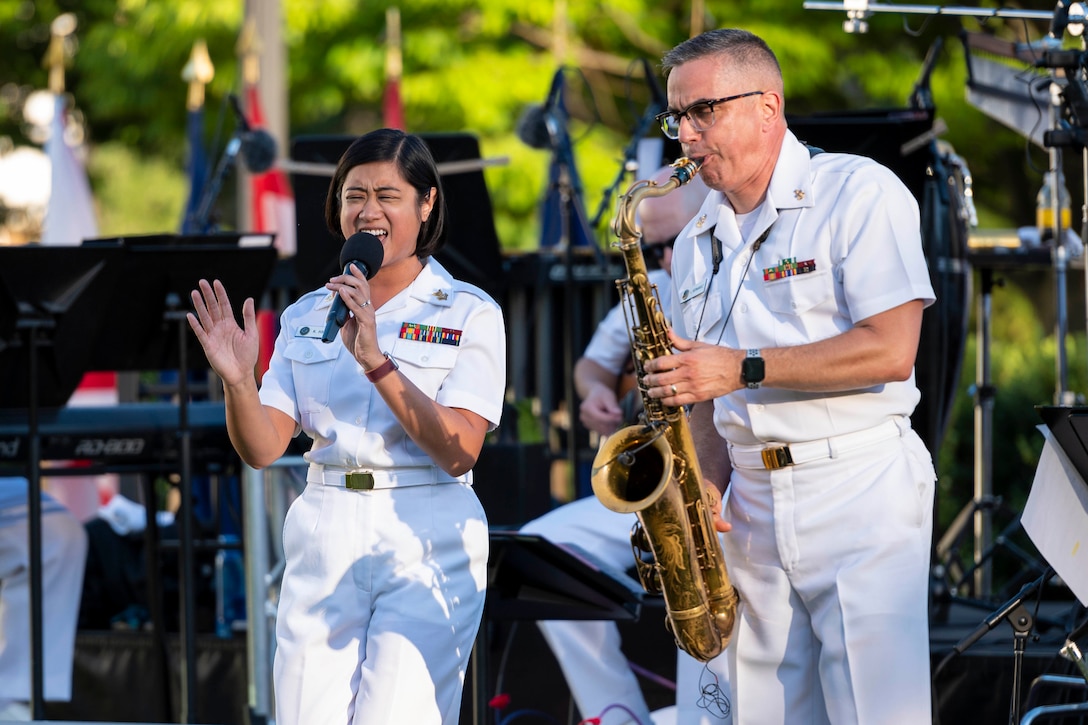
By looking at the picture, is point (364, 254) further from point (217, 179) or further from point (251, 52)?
point (251, 52)

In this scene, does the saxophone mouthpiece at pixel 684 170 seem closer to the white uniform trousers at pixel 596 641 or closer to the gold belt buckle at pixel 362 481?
the gold belt buckle at pixel 362 481

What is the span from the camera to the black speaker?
6020 millimetres

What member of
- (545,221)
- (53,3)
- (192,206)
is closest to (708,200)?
(545,221)

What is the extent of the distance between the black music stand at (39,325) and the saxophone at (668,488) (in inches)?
97.0

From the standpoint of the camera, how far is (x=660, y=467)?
3338 mm

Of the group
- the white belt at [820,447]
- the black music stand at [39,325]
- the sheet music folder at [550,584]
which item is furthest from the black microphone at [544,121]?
the white belt at [820,447]

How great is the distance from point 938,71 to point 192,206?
848 cm

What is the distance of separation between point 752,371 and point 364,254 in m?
0.94

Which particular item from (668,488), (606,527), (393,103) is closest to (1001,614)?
(668,488)

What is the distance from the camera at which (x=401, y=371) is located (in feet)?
10.9

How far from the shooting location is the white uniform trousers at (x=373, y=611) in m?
→ 3.16

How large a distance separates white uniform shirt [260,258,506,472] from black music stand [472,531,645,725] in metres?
0.86

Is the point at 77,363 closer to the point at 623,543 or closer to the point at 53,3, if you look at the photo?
the point at 623,543

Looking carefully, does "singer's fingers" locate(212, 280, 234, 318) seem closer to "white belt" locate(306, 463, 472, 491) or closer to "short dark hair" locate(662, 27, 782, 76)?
"white belt" locate(306, 463, 472, 491)
